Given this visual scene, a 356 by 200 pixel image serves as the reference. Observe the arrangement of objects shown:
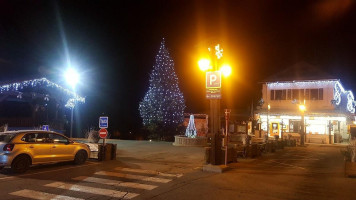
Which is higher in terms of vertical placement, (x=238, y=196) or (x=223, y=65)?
(x=223, y=65)

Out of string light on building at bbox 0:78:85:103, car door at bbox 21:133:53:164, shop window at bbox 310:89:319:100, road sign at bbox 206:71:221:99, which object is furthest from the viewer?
shop window at bbox 310:89:319:100

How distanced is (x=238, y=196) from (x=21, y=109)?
24.1 meters

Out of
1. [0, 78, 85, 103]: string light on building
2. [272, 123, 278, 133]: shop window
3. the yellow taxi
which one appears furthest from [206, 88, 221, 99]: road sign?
[272, 123, 278, 133]: shop window

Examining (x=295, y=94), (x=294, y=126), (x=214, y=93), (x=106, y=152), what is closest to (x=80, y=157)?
(x=106, y=152)

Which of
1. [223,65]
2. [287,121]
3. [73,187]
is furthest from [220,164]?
[287,121]

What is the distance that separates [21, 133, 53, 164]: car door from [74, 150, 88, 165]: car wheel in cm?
149

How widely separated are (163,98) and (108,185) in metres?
23.5

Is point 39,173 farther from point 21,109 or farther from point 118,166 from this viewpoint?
point 21,109

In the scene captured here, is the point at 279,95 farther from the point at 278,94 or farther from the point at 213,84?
the point at 213,84

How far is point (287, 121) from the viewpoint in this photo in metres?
41.1

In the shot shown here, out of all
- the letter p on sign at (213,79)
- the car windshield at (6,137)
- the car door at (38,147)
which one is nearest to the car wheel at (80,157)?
the car door at (38,147)

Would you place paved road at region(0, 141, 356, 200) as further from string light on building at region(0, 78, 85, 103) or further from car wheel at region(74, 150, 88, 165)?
string light on building at region(0, 78, 85, 103)

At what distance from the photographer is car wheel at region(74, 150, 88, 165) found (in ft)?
47.9

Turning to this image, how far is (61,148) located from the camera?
45.1 feet
